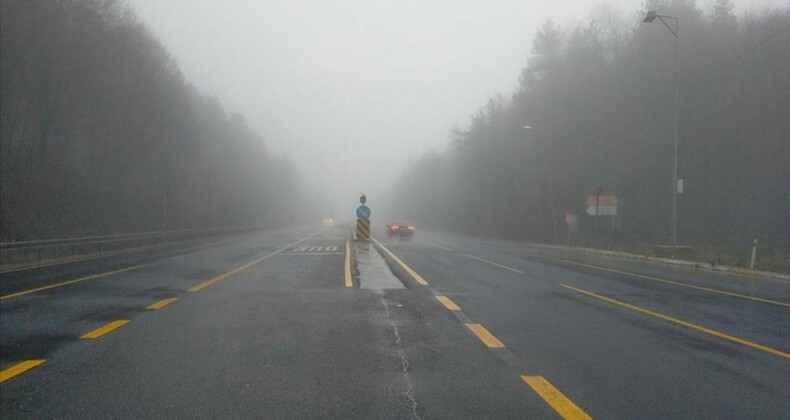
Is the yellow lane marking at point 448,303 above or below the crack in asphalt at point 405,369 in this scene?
above

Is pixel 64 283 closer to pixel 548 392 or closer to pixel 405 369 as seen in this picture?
pixel 405 369

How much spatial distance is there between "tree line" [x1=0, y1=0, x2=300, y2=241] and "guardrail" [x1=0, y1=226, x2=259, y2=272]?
4.08 m

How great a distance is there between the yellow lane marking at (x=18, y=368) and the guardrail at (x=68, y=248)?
15079 millimetres

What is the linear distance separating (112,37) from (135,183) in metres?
15.4

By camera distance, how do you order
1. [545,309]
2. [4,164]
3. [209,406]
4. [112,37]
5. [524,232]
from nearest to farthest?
[209,406] < [545,309] < [4,164] < [112,37] < [524,232]

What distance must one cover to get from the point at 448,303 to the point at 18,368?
6.98 m

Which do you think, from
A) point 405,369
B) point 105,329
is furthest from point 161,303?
point 405,369

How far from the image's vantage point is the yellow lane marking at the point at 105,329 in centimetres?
812

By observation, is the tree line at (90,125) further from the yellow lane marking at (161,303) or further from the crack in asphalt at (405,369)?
the crack in asphalt at (405,369)

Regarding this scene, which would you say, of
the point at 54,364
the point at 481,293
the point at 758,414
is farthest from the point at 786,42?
the point at 54,364

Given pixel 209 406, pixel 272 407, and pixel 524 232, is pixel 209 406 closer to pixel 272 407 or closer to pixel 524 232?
pixel 272 407

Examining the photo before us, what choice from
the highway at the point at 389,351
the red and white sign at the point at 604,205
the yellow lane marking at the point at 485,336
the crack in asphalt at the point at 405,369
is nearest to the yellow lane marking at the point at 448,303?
the highway at the point at 389,351

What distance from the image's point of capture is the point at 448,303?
37.1 feet

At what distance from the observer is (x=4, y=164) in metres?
30.4
